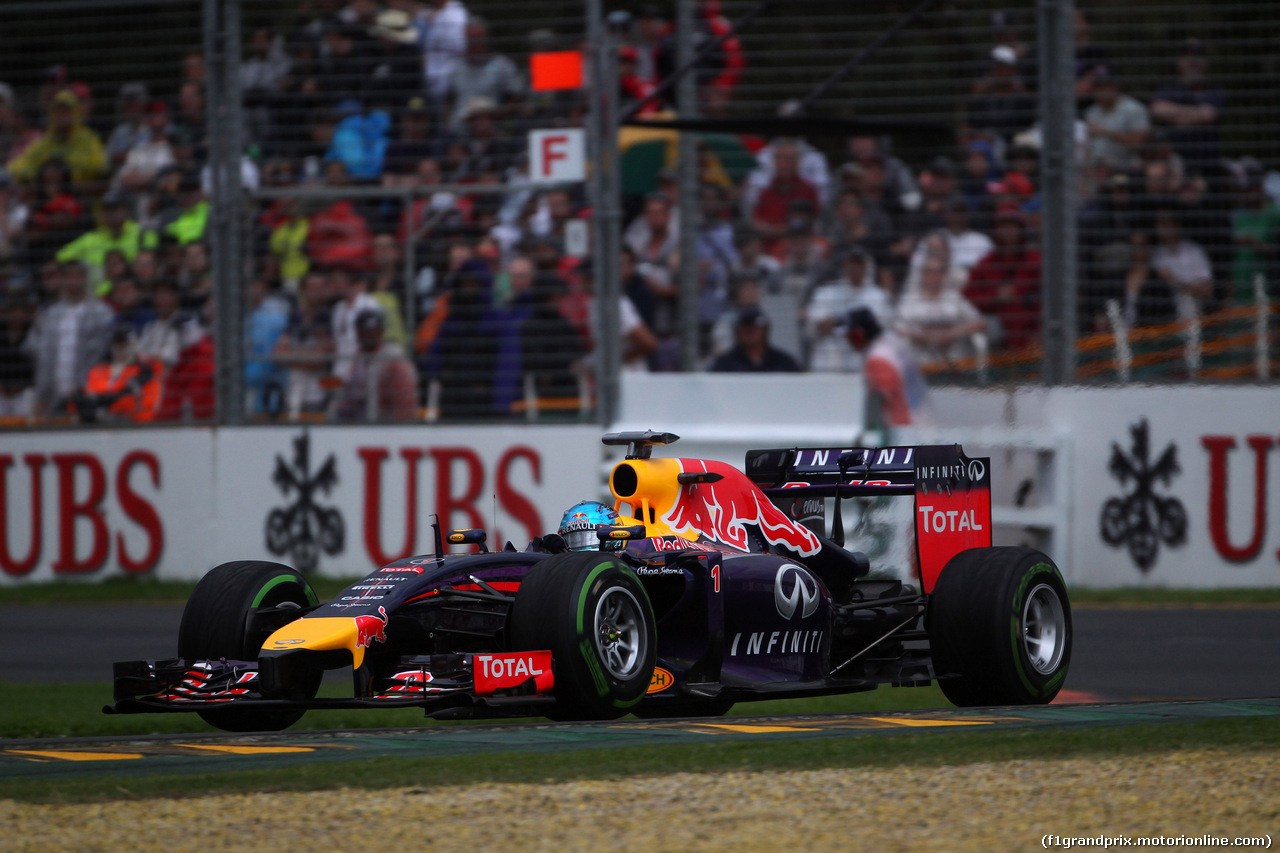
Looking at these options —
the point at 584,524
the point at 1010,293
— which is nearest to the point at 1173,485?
the point at 1010,293

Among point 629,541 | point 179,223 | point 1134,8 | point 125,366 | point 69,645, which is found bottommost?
point 69,645

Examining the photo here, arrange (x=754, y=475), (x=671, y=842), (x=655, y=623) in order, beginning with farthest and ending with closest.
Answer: (x=754, y=475) → (x=655, y=623) → (x=671, y=842)

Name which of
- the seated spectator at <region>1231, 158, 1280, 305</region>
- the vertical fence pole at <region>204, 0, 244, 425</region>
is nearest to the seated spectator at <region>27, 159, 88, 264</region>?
the vertical fence pole at <region>204, 0, 244, 425</region>

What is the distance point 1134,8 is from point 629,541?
7636 mm

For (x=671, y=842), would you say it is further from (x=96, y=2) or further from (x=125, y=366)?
(x=96, y=2)

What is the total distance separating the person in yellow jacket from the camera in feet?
49.1

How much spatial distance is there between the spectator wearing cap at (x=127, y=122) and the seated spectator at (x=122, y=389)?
4.66 ft

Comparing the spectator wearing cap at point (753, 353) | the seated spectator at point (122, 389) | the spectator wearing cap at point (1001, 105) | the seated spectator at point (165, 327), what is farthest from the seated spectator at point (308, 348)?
the spectator wearing cap at point (1001, 105)

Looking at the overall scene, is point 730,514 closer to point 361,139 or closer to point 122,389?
point 361,139

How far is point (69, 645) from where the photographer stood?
11.1 m

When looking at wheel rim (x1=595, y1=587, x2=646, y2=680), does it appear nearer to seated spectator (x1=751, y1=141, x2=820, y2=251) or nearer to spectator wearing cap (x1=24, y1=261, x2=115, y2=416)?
seated spectator (x1=751, y1=141, x2=820, y2=251)

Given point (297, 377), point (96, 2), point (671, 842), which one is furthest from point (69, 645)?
point (671, 842)

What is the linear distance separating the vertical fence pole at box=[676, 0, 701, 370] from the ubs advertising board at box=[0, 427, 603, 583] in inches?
40.8

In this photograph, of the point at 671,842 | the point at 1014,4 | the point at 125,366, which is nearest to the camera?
the point at 671,842
